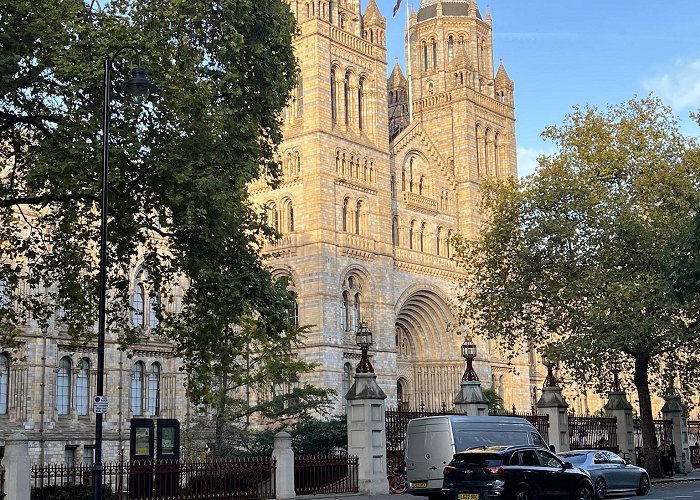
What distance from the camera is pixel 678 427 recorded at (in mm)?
39562

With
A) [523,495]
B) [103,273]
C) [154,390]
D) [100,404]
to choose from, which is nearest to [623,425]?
[523,495]

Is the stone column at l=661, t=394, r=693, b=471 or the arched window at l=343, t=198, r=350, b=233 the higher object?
the arched window at l=343, t=198, r=350, b=233

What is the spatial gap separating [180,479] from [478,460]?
6966mm

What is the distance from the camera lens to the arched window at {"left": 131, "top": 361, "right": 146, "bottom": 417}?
43.0m

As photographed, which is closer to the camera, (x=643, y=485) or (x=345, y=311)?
(x=643, y=485)

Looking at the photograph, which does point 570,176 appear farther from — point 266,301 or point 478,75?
point 478,75

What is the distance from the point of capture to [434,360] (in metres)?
57.3

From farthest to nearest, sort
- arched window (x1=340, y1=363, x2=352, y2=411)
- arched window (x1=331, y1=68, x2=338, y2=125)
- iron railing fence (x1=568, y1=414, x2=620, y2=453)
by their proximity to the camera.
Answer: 1. arched window (x1=331, y1=68, x2=338, y2=125)
2. arched window (x1=340, y1=363, x2=352, y2=411)
3. iron railing fence (x1=568, y1=414, x2=620, y2=453)

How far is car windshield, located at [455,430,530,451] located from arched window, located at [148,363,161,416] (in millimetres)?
24441

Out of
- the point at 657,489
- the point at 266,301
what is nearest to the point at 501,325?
the point at 657,489

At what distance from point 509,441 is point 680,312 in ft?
38.0

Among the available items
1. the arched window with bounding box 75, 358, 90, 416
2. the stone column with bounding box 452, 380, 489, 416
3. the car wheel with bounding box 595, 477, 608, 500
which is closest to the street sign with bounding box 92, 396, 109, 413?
the car wheel with bounding box 595, 477, 608, 500

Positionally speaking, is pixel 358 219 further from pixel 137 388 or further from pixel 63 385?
pixel 63 385

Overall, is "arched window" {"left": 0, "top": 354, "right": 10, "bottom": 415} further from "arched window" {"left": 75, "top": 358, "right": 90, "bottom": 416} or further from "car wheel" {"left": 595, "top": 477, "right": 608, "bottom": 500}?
"car wheel" {"left": 595, "top": 477, "right": 608, "bottom": 500}
